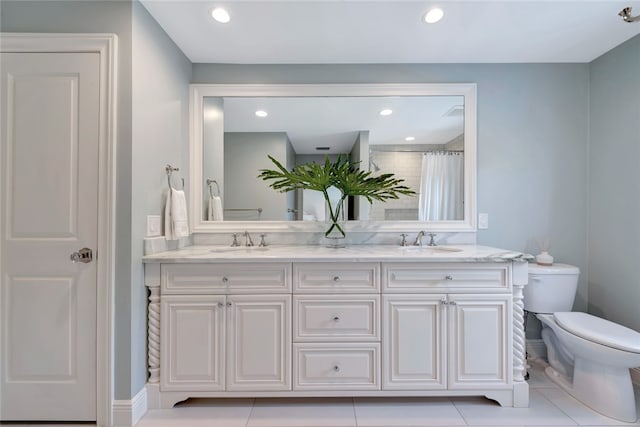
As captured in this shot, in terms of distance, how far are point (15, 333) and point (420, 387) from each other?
2131 millimetres

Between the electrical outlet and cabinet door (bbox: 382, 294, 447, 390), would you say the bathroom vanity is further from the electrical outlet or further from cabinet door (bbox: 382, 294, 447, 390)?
the electrical outlet

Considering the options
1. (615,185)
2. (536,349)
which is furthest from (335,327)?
(615,185)

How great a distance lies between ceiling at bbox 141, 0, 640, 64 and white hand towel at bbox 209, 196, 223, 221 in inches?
39.5

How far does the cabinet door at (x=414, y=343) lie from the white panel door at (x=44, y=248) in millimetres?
1540

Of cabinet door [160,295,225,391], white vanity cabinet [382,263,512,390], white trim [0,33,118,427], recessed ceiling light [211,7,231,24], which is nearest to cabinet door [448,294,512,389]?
white vanity cabinet [382,263,512,390]

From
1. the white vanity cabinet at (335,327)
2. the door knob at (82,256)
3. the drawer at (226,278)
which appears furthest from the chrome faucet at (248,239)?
the door knob at (82,256)

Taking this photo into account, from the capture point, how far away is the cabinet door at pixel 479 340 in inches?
67.3

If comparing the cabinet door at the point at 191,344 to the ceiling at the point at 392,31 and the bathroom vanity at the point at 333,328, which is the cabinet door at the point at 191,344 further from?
the ceiling at the point at 392,31

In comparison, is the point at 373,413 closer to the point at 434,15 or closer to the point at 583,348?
the point at 583,348

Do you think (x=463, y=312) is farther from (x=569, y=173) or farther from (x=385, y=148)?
(x=569, y=173)

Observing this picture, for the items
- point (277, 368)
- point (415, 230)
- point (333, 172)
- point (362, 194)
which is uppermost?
point (333, 172)

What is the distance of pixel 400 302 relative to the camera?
5.63 ft

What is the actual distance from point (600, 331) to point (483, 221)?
2.93 ft

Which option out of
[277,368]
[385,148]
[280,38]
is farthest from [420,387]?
[280,38]
